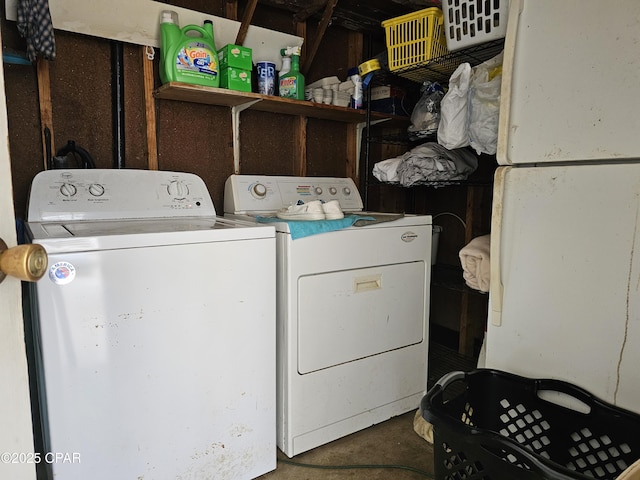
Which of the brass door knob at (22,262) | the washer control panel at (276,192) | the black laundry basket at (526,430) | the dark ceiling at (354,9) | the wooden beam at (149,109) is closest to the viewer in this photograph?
the brass door knob at (22,262)

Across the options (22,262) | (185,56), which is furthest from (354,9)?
(22,262)

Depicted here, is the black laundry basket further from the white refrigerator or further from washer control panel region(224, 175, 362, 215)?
washer control panel region(224, 175, 362, 215)

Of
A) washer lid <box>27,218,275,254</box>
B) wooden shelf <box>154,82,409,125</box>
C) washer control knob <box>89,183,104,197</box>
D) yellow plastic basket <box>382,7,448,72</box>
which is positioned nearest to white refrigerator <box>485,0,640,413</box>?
yellow plastic basket <box>382,7,448,72</box>

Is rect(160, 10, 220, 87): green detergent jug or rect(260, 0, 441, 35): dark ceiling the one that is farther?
rect(260, 0, 441, 35): dark ceiling

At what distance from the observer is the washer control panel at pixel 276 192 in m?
1.99

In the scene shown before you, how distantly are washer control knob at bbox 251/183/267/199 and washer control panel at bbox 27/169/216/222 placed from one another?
0.24 metres

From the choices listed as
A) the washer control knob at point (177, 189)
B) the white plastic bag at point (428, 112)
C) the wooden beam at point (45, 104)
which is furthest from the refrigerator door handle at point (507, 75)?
the wooden beam at point (45, 104)

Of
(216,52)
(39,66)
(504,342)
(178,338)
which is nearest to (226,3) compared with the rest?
(216,52)

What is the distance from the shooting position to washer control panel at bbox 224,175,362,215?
1.99 meters

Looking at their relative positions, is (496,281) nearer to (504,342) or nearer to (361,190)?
(504,342)

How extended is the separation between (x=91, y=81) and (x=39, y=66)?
19 centimetres

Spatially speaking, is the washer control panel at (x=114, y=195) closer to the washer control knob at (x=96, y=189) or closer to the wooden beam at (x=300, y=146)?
the washer control knob at (x=96, y=189)

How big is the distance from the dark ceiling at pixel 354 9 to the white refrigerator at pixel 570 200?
109cm

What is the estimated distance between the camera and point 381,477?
1.57m
